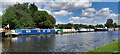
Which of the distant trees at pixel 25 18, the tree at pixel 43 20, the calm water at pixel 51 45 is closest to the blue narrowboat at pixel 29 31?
the distant trees at pixel 25 18

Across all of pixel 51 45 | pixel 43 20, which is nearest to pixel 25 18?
pixel 43 20

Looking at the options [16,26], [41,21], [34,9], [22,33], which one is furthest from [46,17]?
[22,33]

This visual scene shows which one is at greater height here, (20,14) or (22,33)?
(20,14)

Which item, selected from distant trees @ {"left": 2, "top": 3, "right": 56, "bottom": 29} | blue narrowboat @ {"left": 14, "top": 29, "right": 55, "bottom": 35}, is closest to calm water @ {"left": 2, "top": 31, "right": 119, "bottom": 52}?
blue narrowboat @ {"left": 14, "top": 29, "right": 55, "bottom": 35}

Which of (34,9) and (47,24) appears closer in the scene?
(47,24)

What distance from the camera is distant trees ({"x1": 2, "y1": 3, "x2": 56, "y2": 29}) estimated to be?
101812 mm

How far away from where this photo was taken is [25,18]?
375 ft

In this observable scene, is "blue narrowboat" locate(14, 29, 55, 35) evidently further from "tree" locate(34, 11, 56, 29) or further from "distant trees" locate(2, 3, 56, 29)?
"tree" locate(34, 11, 56, 29)

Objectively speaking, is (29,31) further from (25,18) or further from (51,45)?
(51,45)

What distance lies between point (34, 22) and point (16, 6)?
1585cm

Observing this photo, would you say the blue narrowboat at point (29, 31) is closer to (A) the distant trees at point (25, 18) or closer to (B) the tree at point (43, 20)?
(A) the distant trees at point (25, 18)

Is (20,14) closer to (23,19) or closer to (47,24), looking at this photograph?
(23,19)

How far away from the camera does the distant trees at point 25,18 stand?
102 metres

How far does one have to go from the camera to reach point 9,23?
10162 cm
